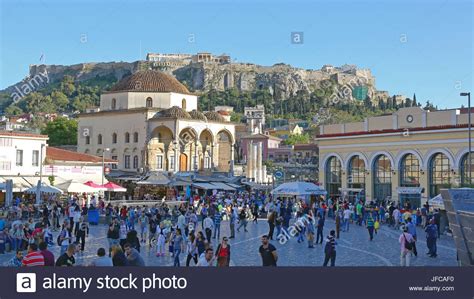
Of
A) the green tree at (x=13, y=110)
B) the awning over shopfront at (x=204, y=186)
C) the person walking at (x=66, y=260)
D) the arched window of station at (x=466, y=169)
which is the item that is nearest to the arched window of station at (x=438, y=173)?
the arched window of station at (x=466, y=169)

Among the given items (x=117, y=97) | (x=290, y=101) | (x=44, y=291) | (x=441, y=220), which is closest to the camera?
(x=44, y=291)

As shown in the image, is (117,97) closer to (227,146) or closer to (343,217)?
(227,146)

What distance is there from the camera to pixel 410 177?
40.6 m

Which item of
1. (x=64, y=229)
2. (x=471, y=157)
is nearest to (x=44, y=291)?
(x=64, y=229)

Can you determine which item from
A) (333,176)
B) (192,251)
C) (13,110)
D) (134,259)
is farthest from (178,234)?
(13,110)

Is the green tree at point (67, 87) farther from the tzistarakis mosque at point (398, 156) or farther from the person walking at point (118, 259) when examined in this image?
the person walking at point (118, 259)

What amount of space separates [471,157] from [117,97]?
131 feet

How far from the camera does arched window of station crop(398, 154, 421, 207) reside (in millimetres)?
39578

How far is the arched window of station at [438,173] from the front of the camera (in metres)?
38.4

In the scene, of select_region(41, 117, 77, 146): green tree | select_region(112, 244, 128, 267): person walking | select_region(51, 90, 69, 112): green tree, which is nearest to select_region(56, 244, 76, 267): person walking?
select_region(112, 244, 128, 267): person walking

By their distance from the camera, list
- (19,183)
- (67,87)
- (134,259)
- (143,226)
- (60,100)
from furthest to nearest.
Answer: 1. (67,87)
2. (60,100)
3. (19,183)
4. (143,226)
5. (134,259)

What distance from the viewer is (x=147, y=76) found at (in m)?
69.2

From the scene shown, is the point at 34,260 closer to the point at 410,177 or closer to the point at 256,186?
the point at 410,177

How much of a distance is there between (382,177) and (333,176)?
4.21 m
